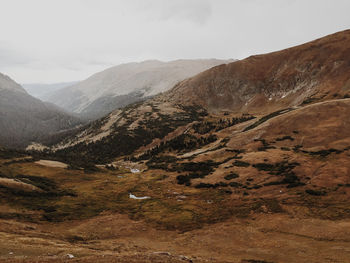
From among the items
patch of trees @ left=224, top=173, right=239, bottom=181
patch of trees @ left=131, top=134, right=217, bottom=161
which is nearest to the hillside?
patch of trees @ left=224, top=173, right=239, bottom=181

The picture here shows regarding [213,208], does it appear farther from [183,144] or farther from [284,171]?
[183,144]

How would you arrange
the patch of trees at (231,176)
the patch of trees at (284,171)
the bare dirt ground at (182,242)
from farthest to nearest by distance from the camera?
the patch of trees at (231,176) < the patch of trees at (284,171) < the bare dirt ground at (182,242)

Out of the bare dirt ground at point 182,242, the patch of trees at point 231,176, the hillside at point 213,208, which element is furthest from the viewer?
the patch of trees at point 231,176

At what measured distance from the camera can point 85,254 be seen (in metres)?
27.3

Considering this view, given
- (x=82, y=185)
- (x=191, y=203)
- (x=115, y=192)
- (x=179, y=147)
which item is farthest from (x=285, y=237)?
(x=179, y=147)

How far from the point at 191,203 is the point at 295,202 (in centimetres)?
2360

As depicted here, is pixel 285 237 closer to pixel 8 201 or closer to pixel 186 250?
pixel 186 250

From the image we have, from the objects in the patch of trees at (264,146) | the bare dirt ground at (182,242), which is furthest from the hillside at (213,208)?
the patch of trees at (264,146)

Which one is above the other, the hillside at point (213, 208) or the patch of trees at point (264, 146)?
the patch of trees at point (264, 146)

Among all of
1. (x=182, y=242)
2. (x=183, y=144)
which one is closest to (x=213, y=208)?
(x=182, y=242)

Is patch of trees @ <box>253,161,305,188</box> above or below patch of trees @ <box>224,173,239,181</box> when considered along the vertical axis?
above

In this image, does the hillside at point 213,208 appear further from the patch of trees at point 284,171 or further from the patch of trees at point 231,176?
the patch of trees at point 284,171

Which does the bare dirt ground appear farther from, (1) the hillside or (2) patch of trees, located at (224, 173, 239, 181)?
(2) patch of trees, located at (224, 173, 239, 181)

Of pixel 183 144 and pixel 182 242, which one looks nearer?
pixel 182 242
